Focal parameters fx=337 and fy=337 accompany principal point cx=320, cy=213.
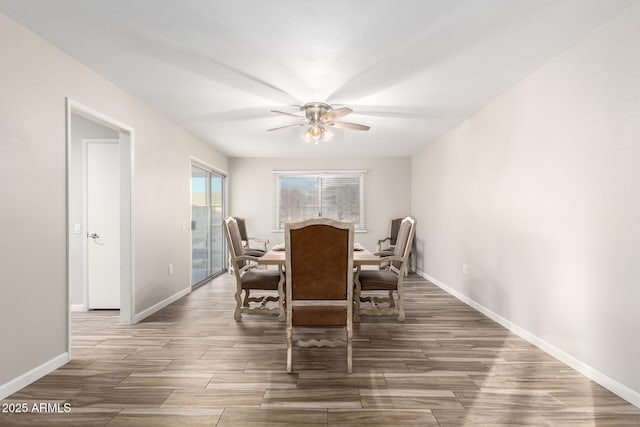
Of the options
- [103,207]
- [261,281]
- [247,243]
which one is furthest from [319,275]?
[247,243]

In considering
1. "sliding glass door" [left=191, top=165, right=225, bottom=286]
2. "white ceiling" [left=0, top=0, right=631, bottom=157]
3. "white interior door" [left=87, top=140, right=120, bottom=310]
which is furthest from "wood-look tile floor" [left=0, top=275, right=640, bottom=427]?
"white ceiling" [left=0, top=0, right=631, bottom=157]

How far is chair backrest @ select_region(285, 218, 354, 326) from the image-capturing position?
7.98 feet

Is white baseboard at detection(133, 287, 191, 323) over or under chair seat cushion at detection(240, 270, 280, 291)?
under

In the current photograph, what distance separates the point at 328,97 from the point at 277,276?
2.01m

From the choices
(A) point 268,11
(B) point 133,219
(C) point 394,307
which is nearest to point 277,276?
(C) point 394,307

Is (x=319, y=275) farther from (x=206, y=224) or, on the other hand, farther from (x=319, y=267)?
(x=206, y=224)

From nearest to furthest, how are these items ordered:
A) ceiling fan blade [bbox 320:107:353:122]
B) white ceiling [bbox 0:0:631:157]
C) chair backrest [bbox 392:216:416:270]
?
white ceiling [bbox 0:0:631:157] < ceiling fan blade [bbox 320:107:353:122] < chair backrest [bbox 392:216:416:270]

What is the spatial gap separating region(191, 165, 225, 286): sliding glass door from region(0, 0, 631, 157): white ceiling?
6.59ft

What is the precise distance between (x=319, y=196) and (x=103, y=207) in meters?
4.15

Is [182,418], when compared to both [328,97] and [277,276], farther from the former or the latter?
[328,97]

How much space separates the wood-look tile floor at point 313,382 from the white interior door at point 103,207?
0.90 meters

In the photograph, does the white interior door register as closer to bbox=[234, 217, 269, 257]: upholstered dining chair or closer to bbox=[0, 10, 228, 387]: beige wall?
bbox=[0, 10, 228, 387]: beige wall

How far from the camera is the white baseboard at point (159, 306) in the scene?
370cm

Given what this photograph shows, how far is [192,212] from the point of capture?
5.50m
